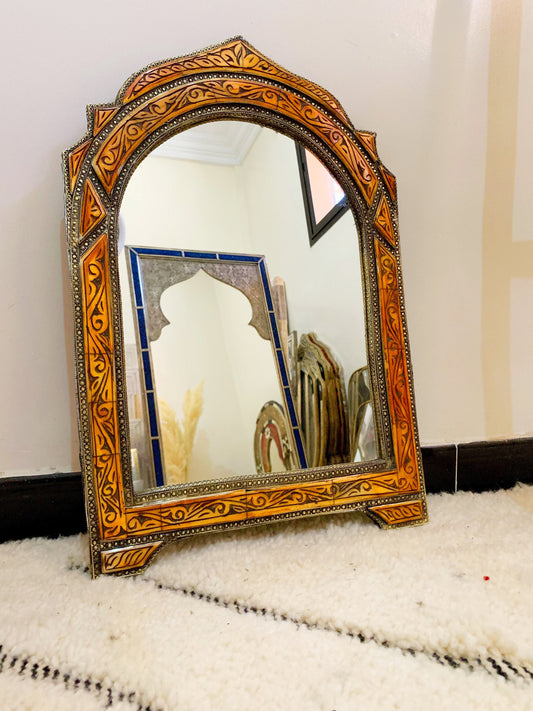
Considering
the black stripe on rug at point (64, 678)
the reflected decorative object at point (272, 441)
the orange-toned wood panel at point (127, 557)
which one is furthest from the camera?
the reflected decorative object at point (272, 441)

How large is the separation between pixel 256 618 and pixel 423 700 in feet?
0.70

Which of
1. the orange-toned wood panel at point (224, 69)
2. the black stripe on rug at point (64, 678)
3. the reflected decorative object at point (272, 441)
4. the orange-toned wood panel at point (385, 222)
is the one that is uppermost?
the orange-toned wood panel at point (224, 69)

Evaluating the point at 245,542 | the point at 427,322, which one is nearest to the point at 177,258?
the point at 245,542

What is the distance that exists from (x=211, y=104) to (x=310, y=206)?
0.82 feet

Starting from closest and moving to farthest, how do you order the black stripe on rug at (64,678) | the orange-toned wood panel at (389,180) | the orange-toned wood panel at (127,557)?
the black stripe on rug at (64,678)
the orange-toned wood panel at (127,557)
the orange-toned wood panel at (389,180)

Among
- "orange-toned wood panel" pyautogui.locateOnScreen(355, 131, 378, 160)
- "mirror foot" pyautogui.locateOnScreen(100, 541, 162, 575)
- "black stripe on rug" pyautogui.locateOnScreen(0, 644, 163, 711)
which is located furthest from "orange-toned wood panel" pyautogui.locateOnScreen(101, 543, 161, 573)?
"orange-toned wood panel" pyautogui.locateOnScreen(355, 131, 378, 160)

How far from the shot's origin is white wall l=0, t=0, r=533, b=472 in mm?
858

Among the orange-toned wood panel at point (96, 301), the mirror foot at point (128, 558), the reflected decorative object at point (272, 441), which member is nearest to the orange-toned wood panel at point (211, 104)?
the orange-toned wood panel at point (96, 301)

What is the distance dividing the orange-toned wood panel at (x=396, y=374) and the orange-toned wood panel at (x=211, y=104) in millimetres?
146

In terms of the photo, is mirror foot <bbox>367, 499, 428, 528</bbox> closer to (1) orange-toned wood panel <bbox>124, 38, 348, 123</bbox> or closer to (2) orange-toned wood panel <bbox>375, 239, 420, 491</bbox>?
(2) orange-toned wood panel <bbox>375, 239, 420, 491</bbox>

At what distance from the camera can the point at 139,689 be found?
1.47ft

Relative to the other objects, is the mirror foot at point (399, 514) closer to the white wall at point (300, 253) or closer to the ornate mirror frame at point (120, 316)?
the ornate mirror frame at point (120, 316)

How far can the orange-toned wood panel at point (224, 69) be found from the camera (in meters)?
0.77

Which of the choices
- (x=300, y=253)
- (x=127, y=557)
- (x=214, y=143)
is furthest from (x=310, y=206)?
(x=127, y=557)
